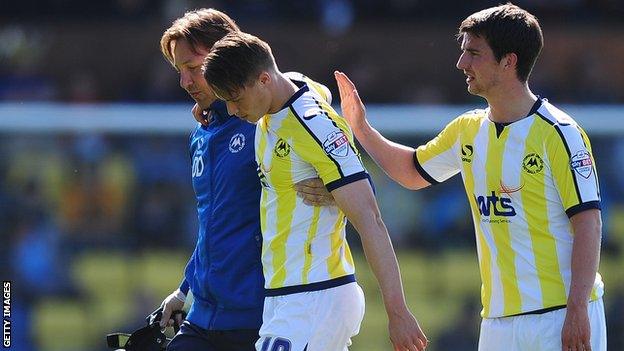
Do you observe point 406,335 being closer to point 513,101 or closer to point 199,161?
point 513,101

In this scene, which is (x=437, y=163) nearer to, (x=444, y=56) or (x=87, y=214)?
(x=87, y=214)

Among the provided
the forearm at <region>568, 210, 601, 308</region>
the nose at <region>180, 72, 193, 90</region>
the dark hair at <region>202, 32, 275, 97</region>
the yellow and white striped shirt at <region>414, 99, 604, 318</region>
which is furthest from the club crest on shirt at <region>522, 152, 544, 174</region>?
the nose at <region>180, 72, 193, 90</region>

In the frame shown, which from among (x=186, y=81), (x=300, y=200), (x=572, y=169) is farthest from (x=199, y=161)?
(x=572, y=169)

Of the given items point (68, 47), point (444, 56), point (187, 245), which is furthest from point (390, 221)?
point (68, 47)

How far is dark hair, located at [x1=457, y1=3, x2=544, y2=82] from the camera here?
3.97 metres

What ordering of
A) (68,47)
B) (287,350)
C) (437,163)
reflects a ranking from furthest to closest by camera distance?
(68,47)
(437,163)
(287,350)

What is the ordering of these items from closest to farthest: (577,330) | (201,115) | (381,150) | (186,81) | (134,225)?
(577,330), (186,81), (201,115), (381,150), (134,225)

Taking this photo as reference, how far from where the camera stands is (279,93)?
3.85m

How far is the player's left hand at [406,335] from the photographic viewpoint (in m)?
3.59

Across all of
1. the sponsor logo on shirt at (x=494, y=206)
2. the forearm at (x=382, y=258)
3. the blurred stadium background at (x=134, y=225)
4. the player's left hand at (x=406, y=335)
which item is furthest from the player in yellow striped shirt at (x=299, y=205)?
the blurred stadium background at (x=134, y=225)

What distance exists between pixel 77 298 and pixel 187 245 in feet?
2.70

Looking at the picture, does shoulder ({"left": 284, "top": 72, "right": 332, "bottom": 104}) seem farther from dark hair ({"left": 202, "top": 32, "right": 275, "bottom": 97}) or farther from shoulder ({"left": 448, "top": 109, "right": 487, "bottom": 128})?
shoulder ({"left": 448, "top": 109, "right": 487, "bottom": 128})

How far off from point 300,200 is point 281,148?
0.18 metres

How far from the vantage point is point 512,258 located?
3955mm
